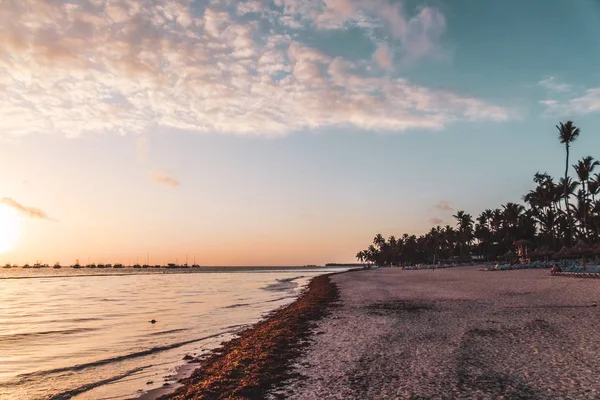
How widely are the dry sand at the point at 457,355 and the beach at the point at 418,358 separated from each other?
0.03m

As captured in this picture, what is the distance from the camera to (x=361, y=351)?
1334 cm

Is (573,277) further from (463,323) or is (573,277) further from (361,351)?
(361,351)

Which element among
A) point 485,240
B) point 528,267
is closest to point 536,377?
point 528,267

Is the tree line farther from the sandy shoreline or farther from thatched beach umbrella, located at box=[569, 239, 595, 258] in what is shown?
the sandy shoreline

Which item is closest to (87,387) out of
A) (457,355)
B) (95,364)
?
(95,364)

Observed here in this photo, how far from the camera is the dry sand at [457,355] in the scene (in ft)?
29.7

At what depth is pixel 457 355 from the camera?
12.1 m

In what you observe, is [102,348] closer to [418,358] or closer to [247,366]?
[247,366]

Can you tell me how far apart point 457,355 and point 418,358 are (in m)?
1.23

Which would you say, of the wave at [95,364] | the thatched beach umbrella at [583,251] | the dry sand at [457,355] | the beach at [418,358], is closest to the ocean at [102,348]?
the wave at [95,364]

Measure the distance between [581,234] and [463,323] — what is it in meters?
91.9

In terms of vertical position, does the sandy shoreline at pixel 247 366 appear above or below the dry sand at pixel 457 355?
below

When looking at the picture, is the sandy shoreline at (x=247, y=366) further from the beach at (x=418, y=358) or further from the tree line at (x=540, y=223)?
the tree line at (x=540, y=223)

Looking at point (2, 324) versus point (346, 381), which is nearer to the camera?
point (346, 381)
